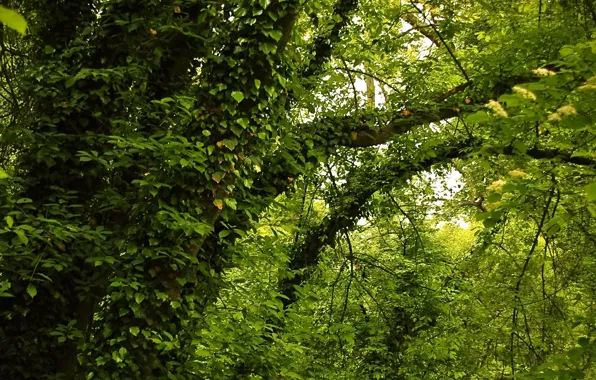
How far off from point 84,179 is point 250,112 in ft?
5.04

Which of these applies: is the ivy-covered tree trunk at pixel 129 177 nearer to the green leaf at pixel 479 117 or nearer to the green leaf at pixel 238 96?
the green leaf at pixel 238 96

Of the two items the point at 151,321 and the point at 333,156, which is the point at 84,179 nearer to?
the point at 151,321

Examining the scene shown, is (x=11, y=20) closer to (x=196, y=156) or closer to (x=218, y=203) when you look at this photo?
(x=196, y=156)

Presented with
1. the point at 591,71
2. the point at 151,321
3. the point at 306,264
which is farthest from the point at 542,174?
the point at 306,264

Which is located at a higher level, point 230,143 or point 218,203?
point 230,143

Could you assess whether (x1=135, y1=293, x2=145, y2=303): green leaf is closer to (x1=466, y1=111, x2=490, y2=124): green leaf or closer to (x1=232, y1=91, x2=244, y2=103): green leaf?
(x1=232, y1=91, x2=244, y2=103): green leaf

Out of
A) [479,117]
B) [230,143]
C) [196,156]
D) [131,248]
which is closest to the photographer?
[479,117]

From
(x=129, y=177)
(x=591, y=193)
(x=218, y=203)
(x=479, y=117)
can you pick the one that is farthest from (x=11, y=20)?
(x=129, y=177)

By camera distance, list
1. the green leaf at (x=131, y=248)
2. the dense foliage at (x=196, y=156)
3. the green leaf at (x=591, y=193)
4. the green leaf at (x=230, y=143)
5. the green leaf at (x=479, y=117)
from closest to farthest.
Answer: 1. the green leaf at (x=591, y=193)
2. the green leaf at (x=479, y=117)
3. the dense foliage at (x=196, y=156)
4. the green leaf at (x=131, y=248)
5. the green leaf at (x=230, y=143)

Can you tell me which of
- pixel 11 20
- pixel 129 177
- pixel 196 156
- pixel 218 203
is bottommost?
pixel 11 20

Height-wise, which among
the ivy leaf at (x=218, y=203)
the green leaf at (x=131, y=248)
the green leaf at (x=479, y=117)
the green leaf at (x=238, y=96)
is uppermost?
the green leaf at (x=238, y=96)

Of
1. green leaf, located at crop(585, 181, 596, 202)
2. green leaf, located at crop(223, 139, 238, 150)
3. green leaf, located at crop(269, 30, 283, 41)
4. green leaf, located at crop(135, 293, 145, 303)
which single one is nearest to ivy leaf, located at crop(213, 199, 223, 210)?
green leaf, located at crop(223, 139, 238, 150)

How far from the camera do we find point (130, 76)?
3986 millimetres

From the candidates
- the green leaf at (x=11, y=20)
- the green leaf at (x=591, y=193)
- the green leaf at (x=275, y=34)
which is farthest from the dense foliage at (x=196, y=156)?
the green leaf at (x=11, y=20)
